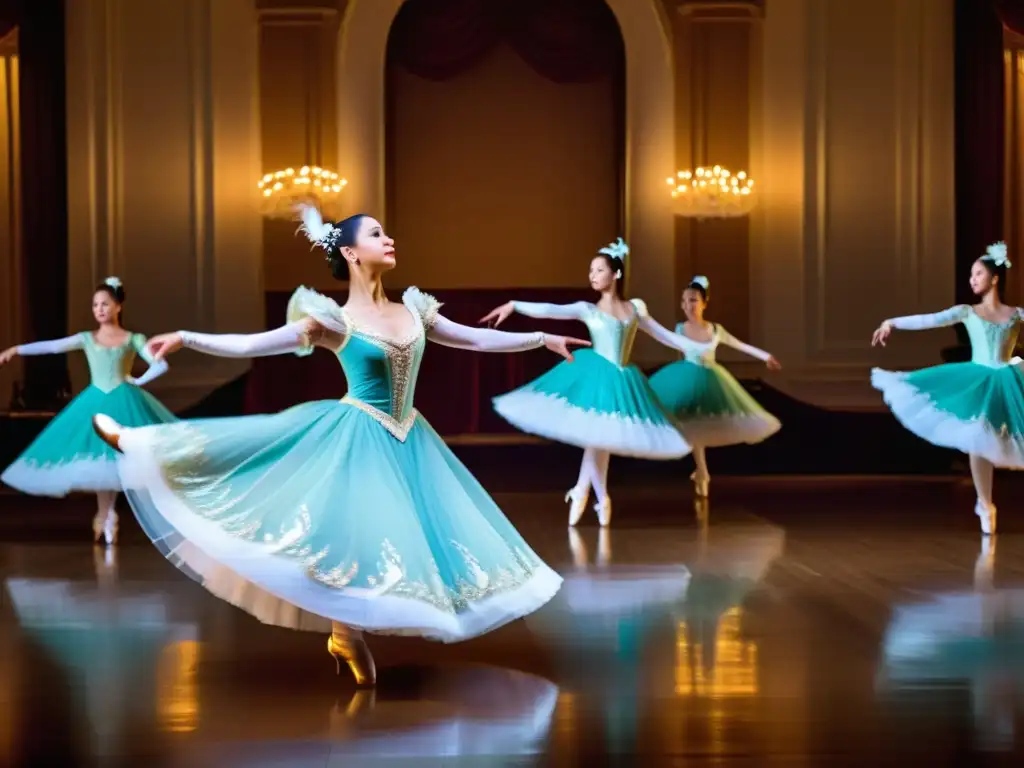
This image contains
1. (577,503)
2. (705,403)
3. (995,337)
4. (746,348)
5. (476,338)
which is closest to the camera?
(476,338)

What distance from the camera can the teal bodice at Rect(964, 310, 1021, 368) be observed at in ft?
19.3

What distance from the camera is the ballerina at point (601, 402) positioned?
19.8 feet

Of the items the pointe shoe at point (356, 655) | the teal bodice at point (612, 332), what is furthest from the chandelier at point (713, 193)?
the pointe shoe at point (356, 655)

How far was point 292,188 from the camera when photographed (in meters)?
9.52

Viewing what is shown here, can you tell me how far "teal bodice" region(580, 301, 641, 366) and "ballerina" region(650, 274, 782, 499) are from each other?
1.08 metres

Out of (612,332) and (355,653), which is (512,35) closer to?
(612,332)

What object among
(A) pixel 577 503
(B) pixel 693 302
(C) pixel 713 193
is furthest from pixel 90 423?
(C) pixel 713 193

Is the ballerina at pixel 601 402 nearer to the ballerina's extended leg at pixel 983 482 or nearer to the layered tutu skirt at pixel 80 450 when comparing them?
the ballerina's extended leg at pixel 983 482

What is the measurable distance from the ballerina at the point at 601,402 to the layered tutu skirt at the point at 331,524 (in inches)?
105

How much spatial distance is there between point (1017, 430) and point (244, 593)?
3661mm

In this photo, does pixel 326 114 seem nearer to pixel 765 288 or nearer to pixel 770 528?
pixel 765 288

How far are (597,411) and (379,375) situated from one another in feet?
9.41

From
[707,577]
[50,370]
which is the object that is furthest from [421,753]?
[50,370]

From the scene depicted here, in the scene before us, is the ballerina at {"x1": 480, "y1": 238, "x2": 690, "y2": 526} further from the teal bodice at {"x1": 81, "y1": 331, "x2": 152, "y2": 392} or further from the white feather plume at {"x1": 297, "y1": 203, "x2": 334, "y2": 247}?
the white feather plume at {"x1": 297, "y1": 203, "x2": 334, "y2": 247}
